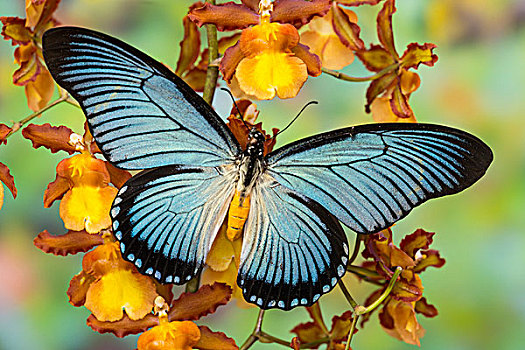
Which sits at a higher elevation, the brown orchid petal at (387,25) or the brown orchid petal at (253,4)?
the brown orchid petal at (387,25)

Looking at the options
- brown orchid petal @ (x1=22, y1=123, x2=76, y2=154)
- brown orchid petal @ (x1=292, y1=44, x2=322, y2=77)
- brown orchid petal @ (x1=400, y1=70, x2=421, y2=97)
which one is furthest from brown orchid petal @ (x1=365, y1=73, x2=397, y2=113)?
brown orchid petal @ (x1=22, y1=123, x2=76, y2=154)

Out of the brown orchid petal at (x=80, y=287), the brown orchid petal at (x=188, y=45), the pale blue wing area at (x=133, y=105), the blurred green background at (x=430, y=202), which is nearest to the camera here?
the pale blue wing area at (x=133, y=105)

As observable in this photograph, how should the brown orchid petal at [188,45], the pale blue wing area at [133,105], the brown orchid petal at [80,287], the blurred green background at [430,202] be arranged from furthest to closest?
the blurred green background at [430,202] → the brown orchid petal at [188,45] → the brown orchid petal at [80,287] → the pale blue wing area at [133,105]

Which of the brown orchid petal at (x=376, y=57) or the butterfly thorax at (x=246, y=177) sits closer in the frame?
the butterfly thorax at (x=246, y=177)

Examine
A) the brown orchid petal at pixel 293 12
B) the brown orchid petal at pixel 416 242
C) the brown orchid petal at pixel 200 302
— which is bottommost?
the brown orchid petal at pixel 200 302

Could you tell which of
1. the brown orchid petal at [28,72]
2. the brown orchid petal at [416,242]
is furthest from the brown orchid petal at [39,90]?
the brown orchid petal at [416,242]

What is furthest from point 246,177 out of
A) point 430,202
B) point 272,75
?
point 430,202

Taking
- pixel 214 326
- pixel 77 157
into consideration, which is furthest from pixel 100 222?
pixel 214 326

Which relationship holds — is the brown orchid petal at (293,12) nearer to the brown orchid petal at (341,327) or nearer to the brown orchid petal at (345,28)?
the brown orchid petal at (345,28)

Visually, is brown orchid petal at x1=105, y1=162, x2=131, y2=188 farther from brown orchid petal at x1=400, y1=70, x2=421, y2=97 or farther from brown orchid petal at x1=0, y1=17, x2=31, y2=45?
brown orchid petal at x1=400, y1=70, x2=421, y2=97
